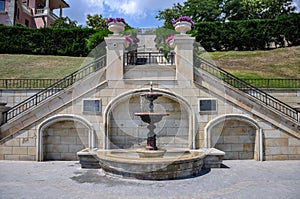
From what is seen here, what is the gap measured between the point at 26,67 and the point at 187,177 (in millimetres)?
19689

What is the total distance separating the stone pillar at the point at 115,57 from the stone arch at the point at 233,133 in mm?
4623

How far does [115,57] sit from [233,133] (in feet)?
20.5

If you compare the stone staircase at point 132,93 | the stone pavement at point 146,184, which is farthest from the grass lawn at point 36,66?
the stone pavement at point 146,184

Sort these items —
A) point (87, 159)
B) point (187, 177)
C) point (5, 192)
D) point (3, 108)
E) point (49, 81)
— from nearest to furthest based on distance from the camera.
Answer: point (5, 192) → point (187, 177) → point (87, 159) → point (3, 108) → point (49, 81)

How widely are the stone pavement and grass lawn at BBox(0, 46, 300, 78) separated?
11891 mm

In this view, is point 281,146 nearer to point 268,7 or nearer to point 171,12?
point 268,7

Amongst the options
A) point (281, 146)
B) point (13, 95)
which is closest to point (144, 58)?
point (13, 95)

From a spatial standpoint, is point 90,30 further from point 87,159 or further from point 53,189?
point 53,189

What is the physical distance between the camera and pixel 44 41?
30062 millimetres

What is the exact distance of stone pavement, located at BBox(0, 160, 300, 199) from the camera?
21.0ft

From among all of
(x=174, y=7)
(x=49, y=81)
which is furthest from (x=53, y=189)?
(x=174, y=7)

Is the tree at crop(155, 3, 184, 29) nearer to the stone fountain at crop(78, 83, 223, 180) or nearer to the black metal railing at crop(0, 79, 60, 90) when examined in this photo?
the black metal railing at crop(0, 79, 60, 90)

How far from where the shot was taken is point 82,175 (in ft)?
27.8

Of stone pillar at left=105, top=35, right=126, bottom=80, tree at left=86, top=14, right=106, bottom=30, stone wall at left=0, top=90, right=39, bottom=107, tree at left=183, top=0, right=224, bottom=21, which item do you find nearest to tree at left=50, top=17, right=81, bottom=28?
tree at left=86, top=14, right=106, bottom=30
